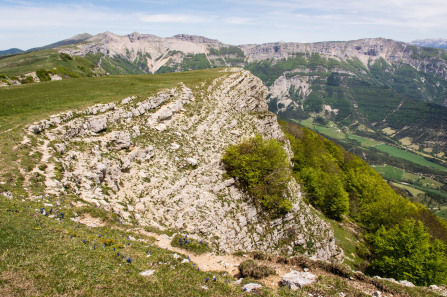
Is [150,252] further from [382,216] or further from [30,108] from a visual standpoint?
[382,216]

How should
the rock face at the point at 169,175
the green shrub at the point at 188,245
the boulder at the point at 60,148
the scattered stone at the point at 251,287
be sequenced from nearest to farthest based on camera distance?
the scattered stone at the point at 251,287 < the green shrub at the point at 188,245 < the boulder at the point at 60,148 < the rock face at the point at 169,175

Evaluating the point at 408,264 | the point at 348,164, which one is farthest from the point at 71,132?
the point at 348,164

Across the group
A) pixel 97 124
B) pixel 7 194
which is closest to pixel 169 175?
pixel 97 124

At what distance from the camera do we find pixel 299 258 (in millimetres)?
20094

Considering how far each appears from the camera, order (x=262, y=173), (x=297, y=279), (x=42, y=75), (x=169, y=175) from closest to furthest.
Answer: (x=297, y=279)
(x=169, y=175)
(x=262, y=173)
(x=42, y=75)

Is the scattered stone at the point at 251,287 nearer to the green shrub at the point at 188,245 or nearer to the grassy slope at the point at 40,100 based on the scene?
the green shrub at the point at 188,245

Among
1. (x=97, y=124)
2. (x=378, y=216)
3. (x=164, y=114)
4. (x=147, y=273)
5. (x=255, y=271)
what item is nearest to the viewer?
(x=147, y=273)

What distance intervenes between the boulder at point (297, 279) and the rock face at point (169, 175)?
14.5 metres

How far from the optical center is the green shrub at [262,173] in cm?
4016

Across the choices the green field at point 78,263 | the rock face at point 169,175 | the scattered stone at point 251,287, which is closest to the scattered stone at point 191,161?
the rock face at point 169,175

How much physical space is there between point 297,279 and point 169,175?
25.3 m

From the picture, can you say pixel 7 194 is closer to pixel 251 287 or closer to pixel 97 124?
pixel 97 124

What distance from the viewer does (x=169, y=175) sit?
36.0 m

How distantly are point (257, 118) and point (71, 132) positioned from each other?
48553mm
